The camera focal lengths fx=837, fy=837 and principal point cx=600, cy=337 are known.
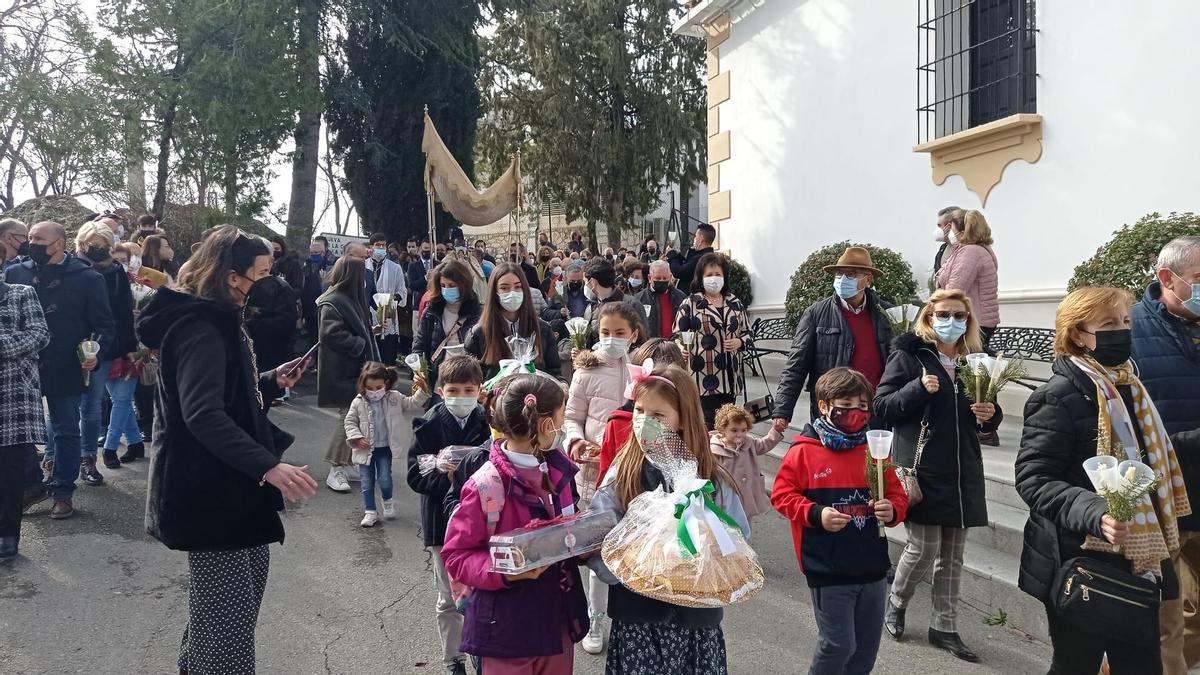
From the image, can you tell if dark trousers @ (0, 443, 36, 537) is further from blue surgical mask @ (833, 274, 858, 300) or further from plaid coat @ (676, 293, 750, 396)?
blue surgical mask @ (833, 274, 858, 300)

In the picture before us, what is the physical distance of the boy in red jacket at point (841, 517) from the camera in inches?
128

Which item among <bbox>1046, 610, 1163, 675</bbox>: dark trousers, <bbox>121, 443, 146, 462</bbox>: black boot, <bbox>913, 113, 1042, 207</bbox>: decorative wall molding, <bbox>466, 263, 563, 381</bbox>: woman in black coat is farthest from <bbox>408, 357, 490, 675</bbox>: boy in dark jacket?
<bbox>913, 113, 1042, 207</bbox>: decorative wall molding

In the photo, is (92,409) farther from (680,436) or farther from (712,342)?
(680,436)

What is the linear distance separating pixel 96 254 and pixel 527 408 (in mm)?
5877

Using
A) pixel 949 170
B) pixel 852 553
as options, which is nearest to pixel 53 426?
pixel 852 553

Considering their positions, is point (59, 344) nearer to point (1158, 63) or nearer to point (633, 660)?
point (633, 660)

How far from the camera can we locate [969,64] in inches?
347

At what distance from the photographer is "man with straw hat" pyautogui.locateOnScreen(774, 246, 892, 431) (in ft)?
17.2

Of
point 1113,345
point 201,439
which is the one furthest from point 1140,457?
point 201,439

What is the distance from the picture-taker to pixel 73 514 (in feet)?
20.5

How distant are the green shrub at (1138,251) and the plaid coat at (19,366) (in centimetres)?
693

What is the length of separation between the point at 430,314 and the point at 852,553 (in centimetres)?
372

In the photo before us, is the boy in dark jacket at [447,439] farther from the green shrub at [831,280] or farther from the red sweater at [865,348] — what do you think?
the green shrub at [831,280]

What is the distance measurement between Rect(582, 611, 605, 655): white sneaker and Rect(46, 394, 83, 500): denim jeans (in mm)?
4243
